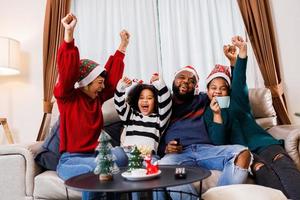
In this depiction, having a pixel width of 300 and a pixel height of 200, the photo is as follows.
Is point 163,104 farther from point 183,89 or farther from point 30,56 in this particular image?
point 30,56

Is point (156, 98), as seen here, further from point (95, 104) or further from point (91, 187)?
point (91, 187)

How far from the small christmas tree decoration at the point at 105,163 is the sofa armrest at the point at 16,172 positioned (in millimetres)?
688

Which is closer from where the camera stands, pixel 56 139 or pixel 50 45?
pixel 56 139

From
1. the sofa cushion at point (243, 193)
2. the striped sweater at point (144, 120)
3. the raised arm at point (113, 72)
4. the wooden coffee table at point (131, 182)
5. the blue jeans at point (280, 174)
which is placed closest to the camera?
the wooden coffee table at point (131, 182)

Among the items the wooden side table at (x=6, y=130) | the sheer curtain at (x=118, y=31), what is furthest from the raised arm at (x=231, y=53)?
the wooden side table at (x=6, y=130)

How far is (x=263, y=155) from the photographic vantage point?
1728 millimetres

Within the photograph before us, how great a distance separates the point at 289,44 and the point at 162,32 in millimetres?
1171

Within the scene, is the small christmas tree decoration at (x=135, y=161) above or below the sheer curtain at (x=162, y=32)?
below

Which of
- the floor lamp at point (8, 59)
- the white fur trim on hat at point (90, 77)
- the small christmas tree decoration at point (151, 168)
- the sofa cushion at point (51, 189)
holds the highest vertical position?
the floor lamp at point (8, 59)

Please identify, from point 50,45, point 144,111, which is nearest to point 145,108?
point 144,111

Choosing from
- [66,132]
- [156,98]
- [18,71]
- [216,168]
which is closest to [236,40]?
[156,98]

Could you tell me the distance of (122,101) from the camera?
6.63ft

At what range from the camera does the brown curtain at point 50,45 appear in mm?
2693

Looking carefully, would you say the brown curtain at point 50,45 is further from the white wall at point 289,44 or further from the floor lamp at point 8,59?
the white wall at point 289,44
